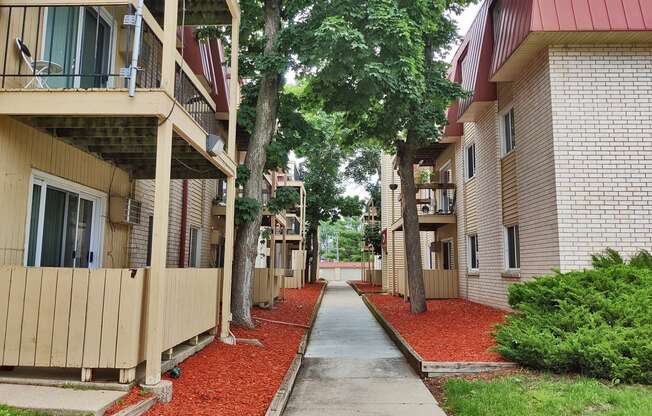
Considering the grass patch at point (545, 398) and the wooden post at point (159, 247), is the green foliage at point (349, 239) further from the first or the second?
the wooden post at point (159, 247)

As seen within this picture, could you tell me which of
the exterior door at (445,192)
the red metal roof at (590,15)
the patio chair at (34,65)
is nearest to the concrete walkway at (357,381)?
the patio chair at (34,65)

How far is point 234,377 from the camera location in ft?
21.9

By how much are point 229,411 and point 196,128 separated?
12.2 feet

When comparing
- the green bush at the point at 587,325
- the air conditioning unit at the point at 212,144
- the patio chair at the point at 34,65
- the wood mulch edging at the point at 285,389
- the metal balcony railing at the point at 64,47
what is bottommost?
the wood mulch edging at the point at 285,389

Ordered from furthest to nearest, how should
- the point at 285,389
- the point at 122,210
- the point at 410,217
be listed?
the point at 410,217
the point at 122,210
the point at 285,389

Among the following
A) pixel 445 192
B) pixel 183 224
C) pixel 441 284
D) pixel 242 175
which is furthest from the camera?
pixel 445 192

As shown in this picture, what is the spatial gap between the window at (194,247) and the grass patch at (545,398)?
29.9ft

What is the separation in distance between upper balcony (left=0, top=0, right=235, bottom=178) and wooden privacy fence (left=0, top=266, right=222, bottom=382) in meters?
1.81

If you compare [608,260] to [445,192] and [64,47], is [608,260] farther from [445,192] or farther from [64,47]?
[445,192]

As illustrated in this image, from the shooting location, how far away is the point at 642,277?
739cm

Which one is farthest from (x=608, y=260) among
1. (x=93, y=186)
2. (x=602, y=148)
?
(x=93, y=186)

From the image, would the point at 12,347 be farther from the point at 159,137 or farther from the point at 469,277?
the point at 469,277

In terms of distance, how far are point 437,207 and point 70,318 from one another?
58.3 ft

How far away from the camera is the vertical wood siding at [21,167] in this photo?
573 cm
